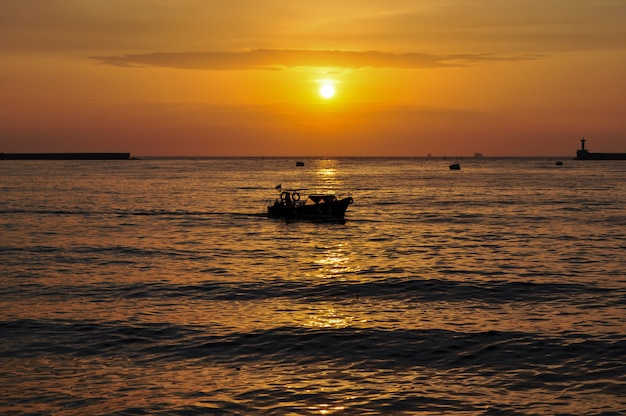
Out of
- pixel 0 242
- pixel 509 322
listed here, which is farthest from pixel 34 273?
pixel 509 322

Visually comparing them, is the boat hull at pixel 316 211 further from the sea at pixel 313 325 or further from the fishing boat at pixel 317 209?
the sea at pixel 313 325

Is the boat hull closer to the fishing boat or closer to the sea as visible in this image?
the fishing boat

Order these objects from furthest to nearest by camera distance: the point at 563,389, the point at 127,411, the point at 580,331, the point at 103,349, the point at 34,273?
the point at 34,273 → the point at 580,331 → the point at 103,349 → the point at 563,389 → the point at 127,411

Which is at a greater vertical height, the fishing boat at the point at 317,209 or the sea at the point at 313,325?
the fishing boat at the point at 317,209

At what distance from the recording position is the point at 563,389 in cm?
2027

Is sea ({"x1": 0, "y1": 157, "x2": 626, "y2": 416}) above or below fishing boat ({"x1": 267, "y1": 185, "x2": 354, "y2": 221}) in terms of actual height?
below

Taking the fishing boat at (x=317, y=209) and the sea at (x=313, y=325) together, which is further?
the fishing boat at (x=317, y=209)

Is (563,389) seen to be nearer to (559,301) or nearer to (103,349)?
(559,301)

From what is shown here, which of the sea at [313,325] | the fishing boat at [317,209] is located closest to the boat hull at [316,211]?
the fishing boat at [317,209]

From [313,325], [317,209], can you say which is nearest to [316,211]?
[317,209]

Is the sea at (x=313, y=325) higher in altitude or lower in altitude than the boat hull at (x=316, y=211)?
lower

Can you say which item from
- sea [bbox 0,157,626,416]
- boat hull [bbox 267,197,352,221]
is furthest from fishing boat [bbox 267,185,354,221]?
sea [bbox 0,157,626,416]

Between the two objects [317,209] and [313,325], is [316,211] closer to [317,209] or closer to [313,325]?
[317,209]

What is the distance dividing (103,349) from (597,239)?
148 feet
